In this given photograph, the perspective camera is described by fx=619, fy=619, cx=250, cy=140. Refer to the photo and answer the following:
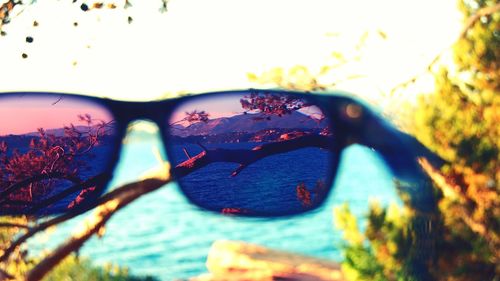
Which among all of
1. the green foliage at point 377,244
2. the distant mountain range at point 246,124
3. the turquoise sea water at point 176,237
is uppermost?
the distant mountain range at point 246,124

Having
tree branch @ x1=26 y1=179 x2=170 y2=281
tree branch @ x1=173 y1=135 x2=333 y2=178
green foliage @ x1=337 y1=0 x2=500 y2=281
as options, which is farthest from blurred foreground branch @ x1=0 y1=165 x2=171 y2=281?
green foliage @ x1=337 y1=0 x2=500 y2=281

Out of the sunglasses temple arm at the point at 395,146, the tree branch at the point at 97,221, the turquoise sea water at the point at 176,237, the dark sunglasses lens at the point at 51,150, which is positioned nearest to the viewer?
the tree branch at the point at 97,221

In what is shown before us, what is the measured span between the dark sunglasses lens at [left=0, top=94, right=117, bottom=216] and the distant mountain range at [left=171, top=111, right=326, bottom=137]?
153 millimetres

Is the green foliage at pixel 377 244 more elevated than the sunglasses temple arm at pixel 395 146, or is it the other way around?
the sunglasses temple arm at pixel 395 146

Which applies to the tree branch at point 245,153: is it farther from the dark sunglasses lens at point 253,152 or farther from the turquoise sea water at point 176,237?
the turquoise sea water at point 176,237

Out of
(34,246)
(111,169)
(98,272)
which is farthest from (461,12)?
(98,272)

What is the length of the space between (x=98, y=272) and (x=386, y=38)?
2757 millimetres

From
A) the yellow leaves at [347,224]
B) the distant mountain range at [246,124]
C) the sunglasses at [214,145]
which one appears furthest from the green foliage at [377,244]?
the distant mountain range at [246,124]

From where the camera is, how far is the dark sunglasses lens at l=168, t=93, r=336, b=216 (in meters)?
0.99

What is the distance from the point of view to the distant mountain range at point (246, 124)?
101 centimetres

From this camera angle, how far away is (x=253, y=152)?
107 centimetres

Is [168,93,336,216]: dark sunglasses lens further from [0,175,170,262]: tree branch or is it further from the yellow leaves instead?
the yellow leaves

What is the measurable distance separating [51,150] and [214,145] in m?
0.43

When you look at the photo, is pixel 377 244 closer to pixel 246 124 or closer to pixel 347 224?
pixel 347 224
